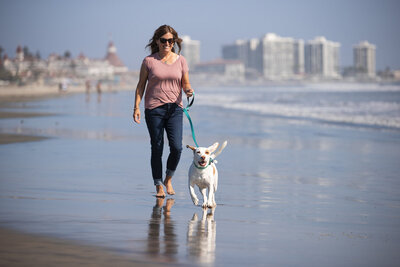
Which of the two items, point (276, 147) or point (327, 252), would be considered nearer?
point (327, 252)

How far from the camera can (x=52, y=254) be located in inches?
143

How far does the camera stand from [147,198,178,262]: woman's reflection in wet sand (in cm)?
376

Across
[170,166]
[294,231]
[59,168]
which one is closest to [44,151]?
[59,168]

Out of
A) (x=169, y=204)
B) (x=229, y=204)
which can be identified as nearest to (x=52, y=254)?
(x=169, y=204)

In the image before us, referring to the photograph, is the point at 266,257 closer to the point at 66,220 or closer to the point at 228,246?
the point at 228,246

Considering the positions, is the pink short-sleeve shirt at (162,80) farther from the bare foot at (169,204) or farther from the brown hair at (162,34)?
the bare foot at (169,204)

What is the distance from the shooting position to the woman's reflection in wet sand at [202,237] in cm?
371

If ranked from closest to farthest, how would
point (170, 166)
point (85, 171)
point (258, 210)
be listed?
point (258, 210), point (170, 166), point (85, 171)

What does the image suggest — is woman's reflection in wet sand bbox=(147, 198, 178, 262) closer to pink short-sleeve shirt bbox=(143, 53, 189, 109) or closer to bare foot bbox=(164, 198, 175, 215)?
bare foot bbox=(164, 198, 175, 215)

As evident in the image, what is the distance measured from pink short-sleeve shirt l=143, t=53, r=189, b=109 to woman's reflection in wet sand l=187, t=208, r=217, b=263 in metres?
1.14

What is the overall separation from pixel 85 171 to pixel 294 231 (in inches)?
157

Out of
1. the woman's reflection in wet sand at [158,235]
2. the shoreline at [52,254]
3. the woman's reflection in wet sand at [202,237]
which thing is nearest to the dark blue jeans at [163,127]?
the woman's reflection in wet sand at [158,235]

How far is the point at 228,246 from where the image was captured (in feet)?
13.0

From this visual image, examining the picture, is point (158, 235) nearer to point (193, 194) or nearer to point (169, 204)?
point (193, 194)
